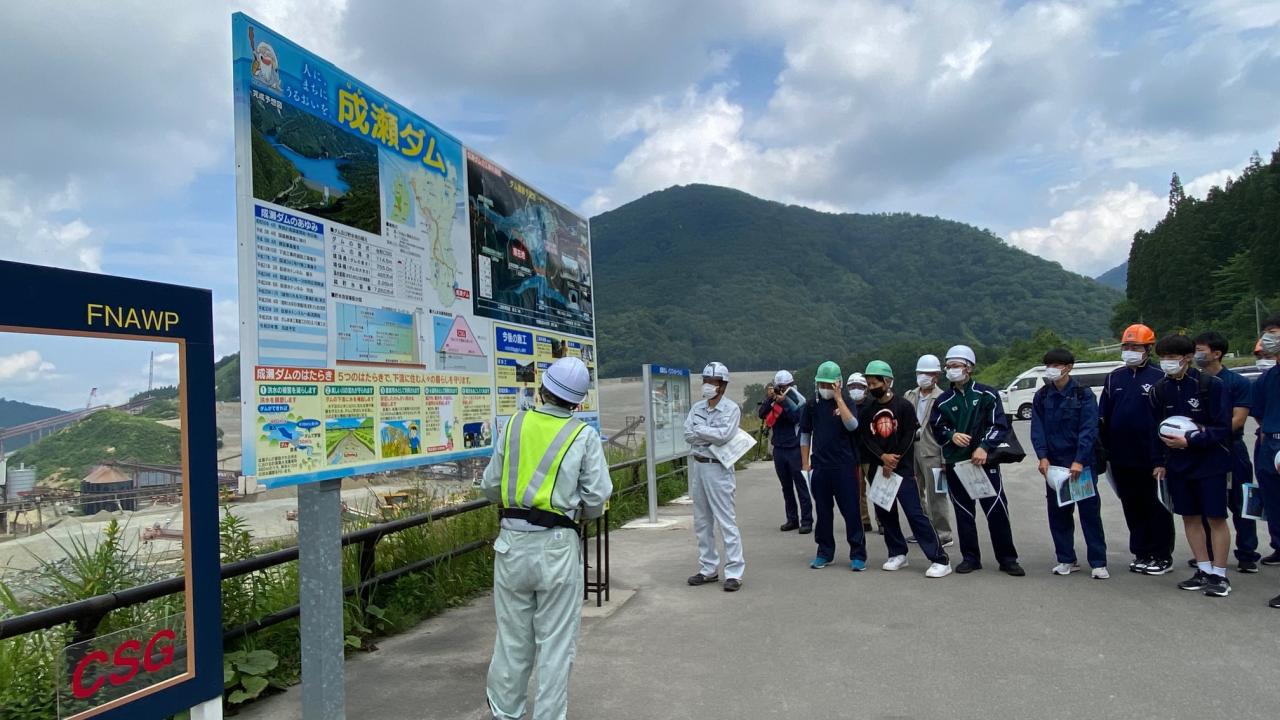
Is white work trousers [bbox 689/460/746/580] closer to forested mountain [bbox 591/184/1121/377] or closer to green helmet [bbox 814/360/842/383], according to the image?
green helmet [bbox 814/360/842/383]

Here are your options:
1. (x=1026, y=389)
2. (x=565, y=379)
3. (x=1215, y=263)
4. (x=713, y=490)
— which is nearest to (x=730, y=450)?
(x=713, y=490)

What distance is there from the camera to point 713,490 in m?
7.40

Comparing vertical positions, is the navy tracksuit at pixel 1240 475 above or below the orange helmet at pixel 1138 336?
below

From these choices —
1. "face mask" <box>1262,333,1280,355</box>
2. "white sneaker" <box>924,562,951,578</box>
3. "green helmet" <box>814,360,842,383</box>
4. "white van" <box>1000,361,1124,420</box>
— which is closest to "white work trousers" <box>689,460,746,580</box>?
"green helmet" <box>814,360,842,383</box>

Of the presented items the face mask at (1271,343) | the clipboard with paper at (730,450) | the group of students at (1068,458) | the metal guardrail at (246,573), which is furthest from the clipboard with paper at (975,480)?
the metal guardrail at (246,573)

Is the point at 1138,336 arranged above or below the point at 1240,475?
above

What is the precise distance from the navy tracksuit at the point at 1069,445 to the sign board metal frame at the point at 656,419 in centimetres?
438

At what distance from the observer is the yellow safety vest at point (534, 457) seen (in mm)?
3955

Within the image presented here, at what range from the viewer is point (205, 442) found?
3.06 metres

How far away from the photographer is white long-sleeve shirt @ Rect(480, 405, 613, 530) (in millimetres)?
4020

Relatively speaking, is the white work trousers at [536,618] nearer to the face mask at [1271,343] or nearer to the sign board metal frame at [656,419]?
the face mask at [1271,343]

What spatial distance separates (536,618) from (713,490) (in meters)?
3.57

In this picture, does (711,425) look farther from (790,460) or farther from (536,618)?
(536,618)

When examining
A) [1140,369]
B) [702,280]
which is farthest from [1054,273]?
[1140,369]
